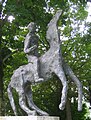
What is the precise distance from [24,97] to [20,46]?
9.48 meters

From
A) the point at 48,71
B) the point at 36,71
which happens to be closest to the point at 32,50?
the point at 36,71

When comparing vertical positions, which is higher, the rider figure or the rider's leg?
the rider figure

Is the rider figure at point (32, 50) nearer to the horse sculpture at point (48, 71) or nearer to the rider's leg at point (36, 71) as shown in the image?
the rider's leg at point (36, 71)

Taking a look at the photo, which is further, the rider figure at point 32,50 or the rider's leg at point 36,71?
the rider figure at point 32,50

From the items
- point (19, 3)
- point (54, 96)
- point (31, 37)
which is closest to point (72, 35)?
point (54, 96)

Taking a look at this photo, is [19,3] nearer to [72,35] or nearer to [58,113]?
[72,35]

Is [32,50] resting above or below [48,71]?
above

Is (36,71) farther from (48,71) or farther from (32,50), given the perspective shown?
(32,50)

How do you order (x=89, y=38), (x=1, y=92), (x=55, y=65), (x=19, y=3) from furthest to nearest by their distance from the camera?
(x=89, y=38), (x=1, y=92), (x=19, y=3), (x=55, y=65)

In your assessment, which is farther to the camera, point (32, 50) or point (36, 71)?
point (32, 50)

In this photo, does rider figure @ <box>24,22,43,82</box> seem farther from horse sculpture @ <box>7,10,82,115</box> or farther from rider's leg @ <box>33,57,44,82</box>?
horse sculpture @ <box>7,10,82,115</box>

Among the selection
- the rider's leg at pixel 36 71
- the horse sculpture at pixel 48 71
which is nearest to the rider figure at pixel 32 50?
the rider's leg at pixel 36 71

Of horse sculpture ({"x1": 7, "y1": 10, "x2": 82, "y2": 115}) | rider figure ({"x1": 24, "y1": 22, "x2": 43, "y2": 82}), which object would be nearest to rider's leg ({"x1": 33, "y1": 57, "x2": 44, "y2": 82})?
rider figure ({"x1": 24, "y1": 22, "x2": 43, "y2": 82})

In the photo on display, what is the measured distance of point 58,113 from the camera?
2294 cm
